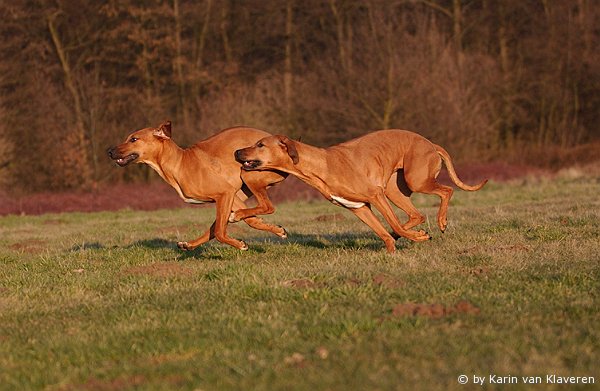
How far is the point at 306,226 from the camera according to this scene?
16359 millimetres

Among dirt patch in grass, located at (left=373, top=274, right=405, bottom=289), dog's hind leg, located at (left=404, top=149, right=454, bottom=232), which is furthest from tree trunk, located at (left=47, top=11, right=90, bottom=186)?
dirt patch in grass, located at (left=373, top=274, right=405, bottom=289)

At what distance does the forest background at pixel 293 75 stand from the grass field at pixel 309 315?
26.6 m

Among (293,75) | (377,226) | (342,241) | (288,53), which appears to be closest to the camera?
(377,226)

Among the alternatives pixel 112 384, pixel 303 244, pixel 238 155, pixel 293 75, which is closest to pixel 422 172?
pixel 303 244

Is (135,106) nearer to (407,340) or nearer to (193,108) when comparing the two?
(193,108)

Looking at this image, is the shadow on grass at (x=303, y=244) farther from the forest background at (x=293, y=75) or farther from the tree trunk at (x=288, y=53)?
the tree trunk at (x=288, y=53)

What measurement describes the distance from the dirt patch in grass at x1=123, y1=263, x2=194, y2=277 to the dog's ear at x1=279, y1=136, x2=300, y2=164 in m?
1.74

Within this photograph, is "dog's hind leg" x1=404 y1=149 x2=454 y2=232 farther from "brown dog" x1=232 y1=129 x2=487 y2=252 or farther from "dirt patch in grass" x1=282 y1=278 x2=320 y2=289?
"dirt patch in grass" x1=282 y1=278 x2=320 y2=289

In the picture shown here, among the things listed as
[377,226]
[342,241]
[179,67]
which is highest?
[377,226]

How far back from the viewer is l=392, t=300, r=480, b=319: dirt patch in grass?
630 cm

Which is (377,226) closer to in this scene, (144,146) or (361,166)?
(361,166)

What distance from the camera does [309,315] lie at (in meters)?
6.47

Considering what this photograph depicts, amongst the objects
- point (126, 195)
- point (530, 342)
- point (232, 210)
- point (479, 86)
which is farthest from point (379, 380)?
point (479, 86)

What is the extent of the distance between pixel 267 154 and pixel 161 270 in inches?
71.8
